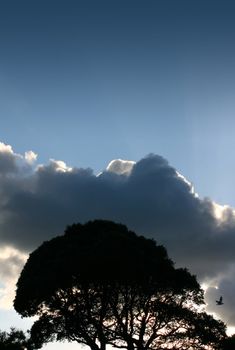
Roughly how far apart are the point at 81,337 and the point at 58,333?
227 centimetres

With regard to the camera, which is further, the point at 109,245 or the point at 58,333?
the point at 58,333

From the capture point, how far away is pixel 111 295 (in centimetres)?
4612

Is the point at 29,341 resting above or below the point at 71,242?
below

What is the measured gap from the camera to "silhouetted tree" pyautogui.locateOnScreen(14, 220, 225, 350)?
44750mm

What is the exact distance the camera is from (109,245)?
44531 mm

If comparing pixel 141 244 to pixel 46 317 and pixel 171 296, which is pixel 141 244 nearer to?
pixel 171 296

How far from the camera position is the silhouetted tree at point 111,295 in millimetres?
44750

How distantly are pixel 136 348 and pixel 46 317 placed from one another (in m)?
9.11

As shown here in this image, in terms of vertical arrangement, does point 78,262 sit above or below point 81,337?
above

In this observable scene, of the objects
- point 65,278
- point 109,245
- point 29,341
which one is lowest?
point 29,341

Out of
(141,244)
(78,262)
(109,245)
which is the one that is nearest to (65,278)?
(78,262)

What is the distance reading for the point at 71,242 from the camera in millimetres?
49500

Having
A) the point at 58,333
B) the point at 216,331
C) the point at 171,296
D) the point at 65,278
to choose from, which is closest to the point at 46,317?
the point at 58,333

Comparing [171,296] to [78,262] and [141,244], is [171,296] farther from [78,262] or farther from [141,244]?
[78,262]
